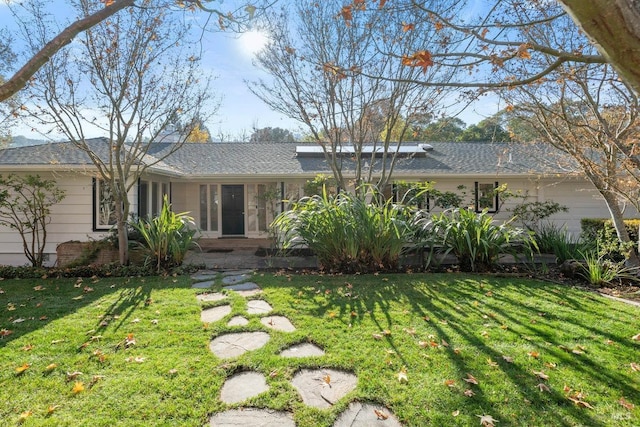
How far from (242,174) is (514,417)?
9.92 m

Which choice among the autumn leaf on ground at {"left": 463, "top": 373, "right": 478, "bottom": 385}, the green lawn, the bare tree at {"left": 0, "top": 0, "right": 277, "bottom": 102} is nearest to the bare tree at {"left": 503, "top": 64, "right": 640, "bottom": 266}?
the green lawn

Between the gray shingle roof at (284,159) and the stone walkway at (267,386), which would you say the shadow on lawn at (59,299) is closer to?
the stone walkway at (267,386)

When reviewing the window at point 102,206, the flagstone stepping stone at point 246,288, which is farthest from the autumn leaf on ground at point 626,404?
the window at point 102,206

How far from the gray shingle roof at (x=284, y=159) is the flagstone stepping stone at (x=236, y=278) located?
4.55 metres

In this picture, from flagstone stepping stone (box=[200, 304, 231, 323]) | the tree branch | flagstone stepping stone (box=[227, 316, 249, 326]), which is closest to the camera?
the tree branch

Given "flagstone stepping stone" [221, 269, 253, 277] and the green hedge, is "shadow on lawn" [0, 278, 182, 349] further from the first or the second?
the green hedge

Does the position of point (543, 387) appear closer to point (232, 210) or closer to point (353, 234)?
point (353, 234)

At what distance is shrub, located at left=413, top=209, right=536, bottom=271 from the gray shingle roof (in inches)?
136

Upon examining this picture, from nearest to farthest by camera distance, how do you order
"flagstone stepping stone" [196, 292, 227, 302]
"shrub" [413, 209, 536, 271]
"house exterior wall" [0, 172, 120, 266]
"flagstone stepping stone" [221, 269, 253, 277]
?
"flagstone stepping stone" [196, 292, 227, 302] → "shrub" [413, 209, 536, 271] → "flagstone stepping stone" [221, 269, 253, 277] → "house exterior wall" [0, 172, 120, 266]

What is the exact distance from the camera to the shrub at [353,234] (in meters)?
6.22

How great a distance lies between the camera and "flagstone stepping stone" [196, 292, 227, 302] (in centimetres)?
484

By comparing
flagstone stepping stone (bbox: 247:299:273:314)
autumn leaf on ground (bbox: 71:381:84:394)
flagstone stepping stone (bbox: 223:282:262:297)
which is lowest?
flagstone stepping stone (bbox: 247:299:273:314)

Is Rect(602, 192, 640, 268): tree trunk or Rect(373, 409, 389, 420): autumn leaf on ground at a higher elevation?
Rect(602, 192, 640, 268): tree trunk

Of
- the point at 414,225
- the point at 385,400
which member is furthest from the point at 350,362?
the point at 414,225
